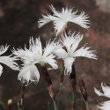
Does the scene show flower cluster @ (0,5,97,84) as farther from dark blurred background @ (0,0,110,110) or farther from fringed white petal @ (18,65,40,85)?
dark blurred background @ (0,0,110,110)

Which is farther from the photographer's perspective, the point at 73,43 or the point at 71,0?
the point at 71,0

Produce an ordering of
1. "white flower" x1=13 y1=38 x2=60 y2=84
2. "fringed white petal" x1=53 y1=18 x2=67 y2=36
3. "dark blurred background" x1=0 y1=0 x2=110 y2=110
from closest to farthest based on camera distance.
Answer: "white flower" x1=13 y1=38 x2=60 y2=84 → "fringed white petal" x1=53 y1=18 x2=67 y2=36 → "dark blurred background" x1=0 y1=0 x2=110 y2=110

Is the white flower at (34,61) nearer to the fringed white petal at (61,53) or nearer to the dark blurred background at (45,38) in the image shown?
the fringed white petal at (61,53)

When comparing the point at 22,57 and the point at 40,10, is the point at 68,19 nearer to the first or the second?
the point at 22,57

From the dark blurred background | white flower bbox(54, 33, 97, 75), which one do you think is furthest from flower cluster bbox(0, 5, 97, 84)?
the dark blurred background

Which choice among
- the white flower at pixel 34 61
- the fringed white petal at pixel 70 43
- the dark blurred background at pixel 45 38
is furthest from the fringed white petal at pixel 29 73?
the dark blurred background at pixel 45 38

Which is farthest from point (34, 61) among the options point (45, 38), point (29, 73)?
point (45, 38)

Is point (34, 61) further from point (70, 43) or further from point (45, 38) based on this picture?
point (45, 38)

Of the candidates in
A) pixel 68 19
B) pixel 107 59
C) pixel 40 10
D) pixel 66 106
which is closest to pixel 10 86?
pixel 66 106
